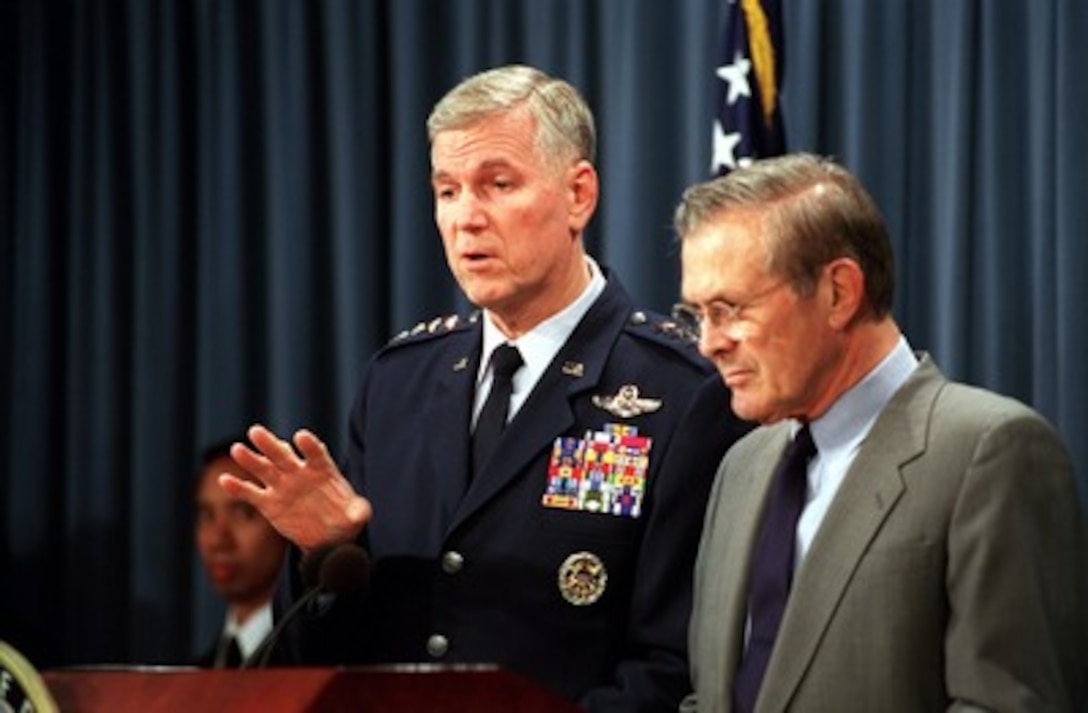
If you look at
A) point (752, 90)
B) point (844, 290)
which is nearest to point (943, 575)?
point (844, 290)

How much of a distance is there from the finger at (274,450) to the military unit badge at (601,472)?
0.38 m

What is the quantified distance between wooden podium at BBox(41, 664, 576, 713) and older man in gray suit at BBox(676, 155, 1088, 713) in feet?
1.26

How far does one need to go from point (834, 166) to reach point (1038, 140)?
1.94 m

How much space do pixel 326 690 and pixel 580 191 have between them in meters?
1.18

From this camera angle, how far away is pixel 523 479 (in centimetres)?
318

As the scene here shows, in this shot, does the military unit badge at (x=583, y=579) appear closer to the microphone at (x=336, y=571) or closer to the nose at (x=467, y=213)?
the microphone at (x=336, y=571)

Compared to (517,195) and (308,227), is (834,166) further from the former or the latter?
(308,227)

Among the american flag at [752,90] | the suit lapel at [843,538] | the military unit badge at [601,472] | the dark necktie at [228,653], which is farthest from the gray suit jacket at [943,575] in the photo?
the dark necktie at [228,653]

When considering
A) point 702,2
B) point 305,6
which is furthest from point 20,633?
point 702,2

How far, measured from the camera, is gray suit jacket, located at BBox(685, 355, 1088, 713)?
253cm

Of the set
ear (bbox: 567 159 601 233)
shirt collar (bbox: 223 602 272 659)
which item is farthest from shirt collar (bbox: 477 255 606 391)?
shirt collar (bbox: 223 602 272 659)

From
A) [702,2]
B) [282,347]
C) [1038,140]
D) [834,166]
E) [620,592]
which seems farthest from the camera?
[282,347]

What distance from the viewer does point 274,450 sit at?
3.01m

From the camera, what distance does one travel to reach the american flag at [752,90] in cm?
471
